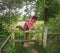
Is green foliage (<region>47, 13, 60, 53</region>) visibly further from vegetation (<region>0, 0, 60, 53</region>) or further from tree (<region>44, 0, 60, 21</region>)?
tree (<region>44, 0, 60, 21</region>)

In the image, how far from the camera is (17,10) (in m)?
6.23

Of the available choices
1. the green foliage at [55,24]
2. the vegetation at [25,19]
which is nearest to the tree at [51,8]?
the vegetation at [25,19]

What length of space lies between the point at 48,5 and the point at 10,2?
6.80 feet

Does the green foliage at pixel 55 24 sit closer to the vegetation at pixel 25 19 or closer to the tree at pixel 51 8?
the vegetation at pixel 25 19

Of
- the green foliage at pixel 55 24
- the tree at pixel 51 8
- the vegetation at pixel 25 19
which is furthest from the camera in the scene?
the tree at pixel 51 8

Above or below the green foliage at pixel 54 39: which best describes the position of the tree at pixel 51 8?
above

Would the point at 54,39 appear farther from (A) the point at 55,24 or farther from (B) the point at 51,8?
(B) the point at 51,8

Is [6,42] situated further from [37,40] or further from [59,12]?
[59,12]

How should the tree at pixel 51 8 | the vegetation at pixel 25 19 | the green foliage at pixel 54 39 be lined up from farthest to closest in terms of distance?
the tree at pixel 51 8 → the green foliage at pixel 54 39 → the vegetation at pixel 25 19

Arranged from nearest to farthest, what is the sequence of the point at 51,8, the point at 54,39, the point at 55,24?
the point at 54,39
the point at 55,24
the point at 51,8

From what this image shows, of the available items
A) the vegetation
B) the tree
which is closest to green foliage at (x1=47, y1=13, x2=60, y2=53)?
the vegetation

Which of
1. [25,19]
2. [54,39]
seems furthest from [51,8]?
[54,39]

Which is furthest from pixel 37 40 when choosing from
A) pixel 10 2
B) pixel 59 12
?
pixel 10 2

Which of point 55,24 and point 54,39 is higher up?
point 55,24
